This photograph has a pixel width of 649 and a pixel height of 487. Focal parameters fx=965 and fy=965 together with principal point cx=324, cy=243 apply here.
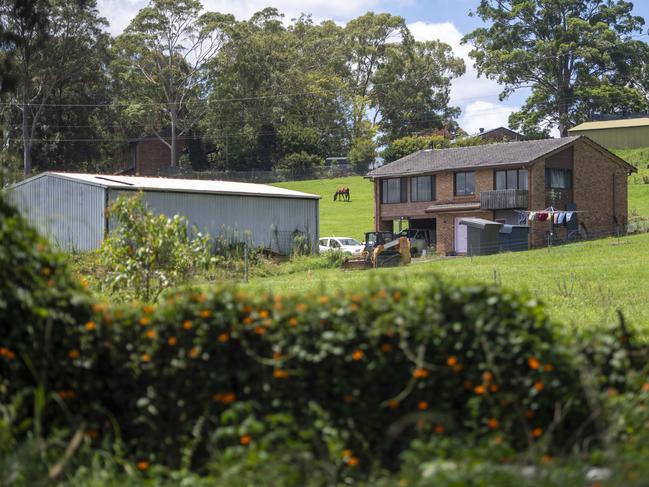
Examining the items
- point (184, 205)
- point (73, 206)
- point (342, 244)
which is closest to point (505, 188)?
point (342, 244)

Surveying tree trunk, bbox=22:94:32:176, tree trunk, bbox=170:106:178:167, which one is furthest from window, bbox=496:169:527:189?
tree trunk, bbox=170:106:178:167

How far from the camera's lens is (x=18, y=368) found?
21.6 ft

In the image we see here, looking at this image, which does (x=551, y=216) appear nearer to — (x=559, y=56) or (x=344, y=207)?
(x=344, y=207)

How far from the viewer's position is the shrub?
1409 cm

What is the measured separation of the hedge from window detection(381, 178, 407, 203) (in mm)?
49698

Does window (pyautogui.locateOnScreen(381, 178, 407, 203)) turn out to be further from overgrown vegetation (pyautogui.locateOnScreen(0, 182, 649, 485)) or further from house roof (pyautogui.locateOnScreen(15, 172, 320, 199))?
overgrown vegetation (pyautogui.locateOnScreen(0, 182, 649, 485))

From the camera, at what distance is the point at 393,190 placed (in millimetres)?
56719

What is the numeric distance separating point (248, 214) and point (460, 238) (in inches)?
527

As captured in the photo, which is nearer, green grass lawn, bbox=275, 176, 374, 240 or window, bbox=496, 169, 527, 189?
window, bbox=496, 169, 527, 189

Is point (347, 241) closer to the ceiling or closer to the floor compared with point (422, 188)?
closer to the floor

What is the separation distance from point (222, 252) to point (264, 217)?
716 cm

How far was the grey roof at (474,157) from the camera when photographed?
51.6 meters

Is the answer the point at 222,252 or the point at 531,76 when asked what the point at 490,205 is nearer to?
the point at 222,252

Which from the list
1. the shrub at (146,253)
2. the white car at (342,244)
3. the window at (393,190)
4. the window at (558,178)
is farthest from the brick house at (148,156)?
the shrub at (146,253)
